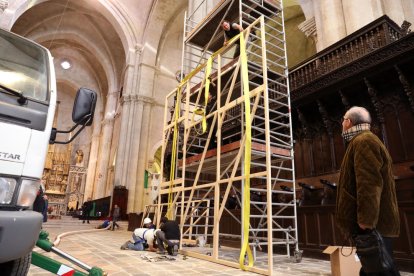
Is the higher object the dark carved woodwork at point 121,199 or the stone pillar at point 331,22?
the stone pillar at point 331,22

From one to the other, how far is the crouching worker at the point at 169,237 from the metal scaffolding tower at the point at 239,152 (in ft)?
1.06

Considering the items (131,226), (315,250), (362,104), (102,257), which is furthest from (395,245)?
(131,226)

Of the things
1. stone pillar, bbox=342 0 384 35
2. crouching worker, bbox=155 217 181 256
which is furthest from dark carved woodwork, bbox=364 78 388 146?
crouching worker, bbox=155 217 181 256

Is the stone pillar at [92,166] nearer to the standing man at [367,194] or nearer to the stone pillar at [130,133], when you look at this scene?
the stone pillar at [130,133]

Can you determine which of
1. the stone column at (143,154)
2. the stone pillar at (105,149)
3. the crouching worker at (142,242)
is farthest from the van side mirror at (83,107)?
the stone pillar at (105,149)

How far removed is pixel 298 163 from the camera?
8234 millimetres

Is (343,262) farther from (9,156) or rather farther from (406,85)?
(406,85)

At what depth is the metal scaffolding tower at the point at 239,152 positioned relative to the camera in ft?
15.8

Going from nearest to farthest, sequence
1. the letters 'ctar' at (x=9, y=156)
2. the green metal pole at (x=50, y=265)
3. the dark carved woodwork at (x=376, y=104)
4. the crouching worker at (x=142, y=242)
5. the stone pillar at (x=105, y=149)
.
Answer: the letters 'ctar' at (x=9, y=156)
the green metal pole at (x=50, y=265)
the dark carved woodwork at (x=376, y=104)
the crouching worker at (x=142, y=242)
the stone pillar at (x=105, y=149)

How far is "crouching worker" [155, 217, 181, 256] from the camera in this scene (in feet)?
19.0

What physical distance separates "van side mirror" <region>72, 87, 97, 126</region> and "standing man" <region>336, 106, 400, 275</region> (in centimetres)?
255

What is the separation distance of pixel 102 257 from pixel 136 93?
52.6ft

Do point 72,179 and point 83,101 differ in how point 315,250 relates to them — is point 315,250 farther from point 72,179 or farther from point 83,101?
point 72,179

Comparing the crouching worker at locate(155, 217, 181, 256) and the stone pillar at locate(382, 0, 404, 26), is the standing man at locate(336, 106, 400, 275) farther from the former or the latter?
the stone pillar at locate(382, 0, 404, 26)
